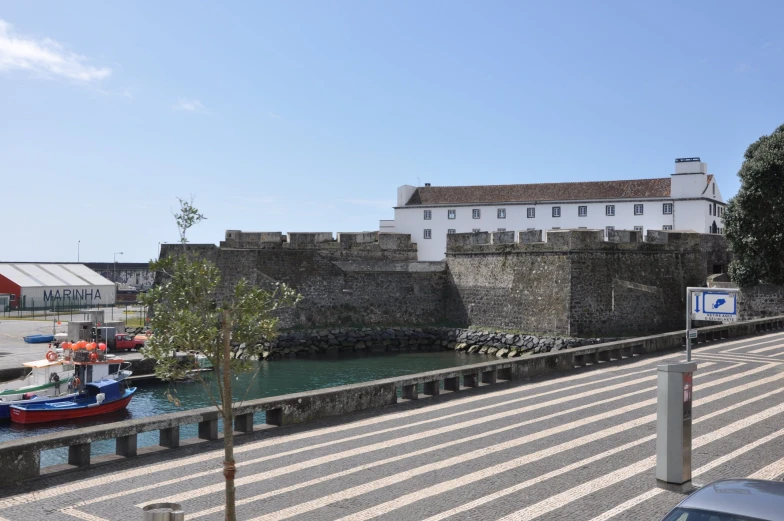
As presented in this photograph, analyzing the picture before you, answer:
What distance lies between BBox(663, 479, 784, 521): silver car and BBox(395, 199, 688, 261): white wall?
44641 millimetres

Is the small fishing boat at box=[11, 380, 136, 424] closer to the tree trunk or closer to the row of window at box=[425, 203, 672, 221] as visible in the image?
the tree trunk

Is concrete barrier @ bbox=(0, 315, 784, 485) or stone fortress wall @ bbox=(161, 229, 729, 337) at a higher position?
stone fortress wall @ bbox=(161, 229, 729, 337)

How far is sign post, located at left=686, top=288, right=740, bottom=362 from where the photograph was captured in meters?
9.12

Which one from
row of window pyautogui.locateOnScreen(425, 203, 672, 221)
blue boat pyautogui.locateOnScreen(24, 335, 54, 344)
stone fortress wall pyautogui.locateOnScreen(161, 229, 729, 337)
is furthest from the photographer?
row of window pyautogui.locateOnScreen(425, 203, 672, 221)

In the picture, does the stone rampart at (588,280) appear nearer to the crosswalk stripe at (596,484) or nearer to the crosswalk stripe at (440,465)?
the crosswalk stripe at (440,465)

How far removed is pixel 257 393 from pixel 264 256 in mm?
10799

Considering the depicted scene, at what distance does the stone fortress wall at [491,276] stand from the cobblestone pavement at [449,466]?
16.9 metres

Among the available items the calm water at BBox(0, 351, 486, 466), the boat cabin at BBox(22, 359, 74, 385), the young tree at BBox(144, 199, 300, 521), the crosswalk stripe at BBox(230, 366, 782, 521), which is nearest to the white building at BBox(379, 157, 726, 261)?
the calm water at BBox(0, 351, 486, 466)

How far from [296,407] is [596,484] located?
4461 mm

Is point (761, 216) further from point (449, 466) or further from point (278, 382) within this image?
point (449, 466)

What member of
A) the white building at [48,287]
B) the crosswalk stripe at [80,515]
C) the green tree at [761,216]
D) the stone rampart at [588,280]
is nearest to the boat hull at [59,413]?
the crosswalk stripe at [80,515]

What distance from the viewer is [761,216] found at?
29.0m

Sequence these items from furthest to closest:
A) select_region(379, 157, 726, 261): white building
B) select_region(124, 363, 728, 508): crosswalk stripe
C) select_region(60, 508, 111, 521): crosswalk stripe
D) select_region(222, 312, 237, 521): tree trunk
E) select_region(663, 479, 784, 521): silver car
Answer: select_region(379, 157, 726, 261): white building < select_region(124, 363, 728, 508): crosswalk stripe < select_region(60, 508, 111, 521): crosswalk stripe < select_region(222, 312, 237, 521): tree trunk < select_region(663, 479, 784, 521): silver car

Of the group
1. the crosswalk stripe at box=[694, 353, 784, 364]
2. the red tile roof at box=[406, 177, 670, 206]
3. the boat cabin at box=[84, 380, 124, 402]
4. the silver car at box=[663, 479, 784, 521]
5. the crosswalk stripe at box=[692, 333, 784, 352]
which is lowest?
the boat cabin at box=[84, 380, 124, 402]
